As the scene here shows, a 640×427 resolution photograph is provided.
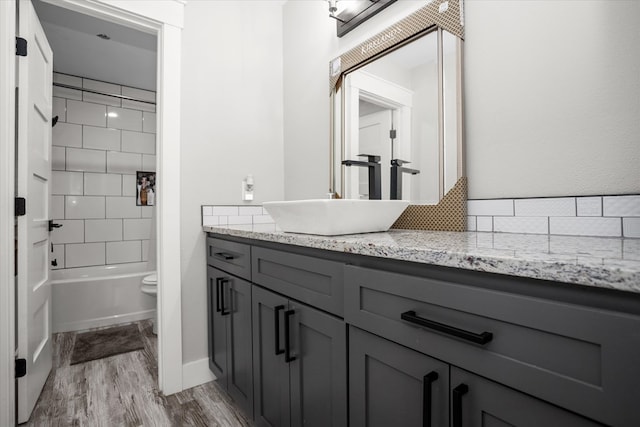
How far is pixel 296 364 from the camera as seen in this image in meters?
1.10

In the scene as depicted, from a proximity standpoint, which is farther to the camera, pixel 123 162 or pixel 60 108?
pixel 123 162

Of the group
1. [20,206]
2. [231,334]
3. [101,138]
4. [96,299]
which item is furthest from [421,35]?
[101,138]

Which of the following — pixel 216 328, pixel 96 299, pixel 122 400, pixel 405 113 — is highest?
pixel 405 113

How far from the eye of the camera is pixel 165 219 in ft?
5.99

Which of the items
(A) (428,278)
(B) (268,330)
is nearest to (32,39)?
(B) (268,330)

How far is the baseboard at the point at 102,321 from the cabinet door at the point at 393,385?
2.83m

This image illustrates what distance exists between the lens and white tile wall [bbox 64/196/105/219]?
3.30 metres

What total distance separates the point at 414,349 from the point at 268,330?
0.69m

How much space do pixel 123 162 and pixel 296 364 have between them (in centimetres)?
339

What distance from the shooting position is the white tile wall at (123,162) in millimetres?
3505

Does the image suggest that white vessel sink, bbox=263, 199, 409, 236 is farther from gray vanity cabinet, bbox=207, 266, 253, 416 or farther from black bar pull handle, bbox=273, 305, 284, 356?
gray vanity cabinet, bbox=207, 266, 253, 416

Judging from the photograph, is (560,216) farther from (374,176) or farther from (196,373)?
(196,373)

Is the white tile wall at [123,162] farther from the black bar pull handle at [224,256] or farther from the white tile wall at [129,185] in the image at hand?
the black bar pull handle at [224,256]

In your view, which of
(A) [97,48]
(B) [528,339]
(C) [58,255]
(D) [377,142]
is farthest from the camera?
(C) [58,255]
